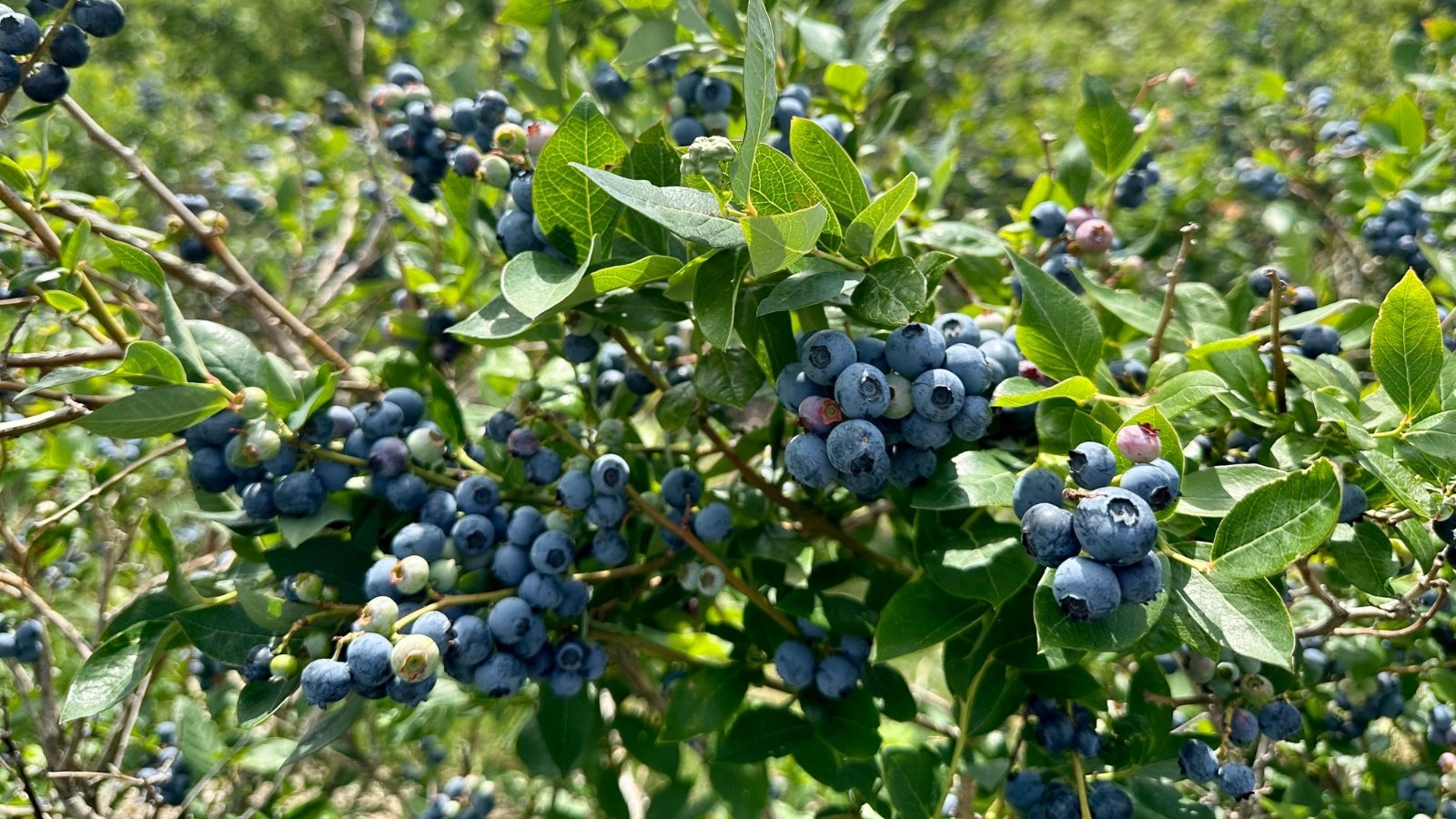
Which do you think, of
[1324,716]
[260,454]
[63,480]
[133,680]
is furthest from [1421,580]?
[63,480]

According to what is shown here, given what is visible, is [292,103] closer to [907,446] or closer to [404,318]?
[404,318]

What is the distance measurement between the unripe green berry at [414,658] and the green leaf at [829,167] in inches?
30.4

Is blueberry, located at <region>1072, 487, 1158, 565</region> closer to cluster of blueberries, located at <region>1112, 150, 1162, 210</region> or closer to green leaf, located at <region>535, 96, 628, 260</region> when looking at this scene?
green leaf, located at <region>535, 96, 628, 260</region>

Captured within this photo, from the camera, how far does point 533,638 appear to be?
127 cm

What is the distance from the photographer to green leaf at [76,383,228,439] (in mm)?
1075

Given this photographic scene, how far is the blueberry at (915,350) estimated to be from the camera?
1072 millimetres

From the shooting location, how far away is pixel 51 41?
4.44ft

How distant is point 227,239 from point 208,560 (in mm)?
2687

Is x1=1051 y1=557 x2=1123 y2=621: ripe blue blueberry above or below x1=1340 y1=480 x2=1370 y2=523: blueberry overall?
above

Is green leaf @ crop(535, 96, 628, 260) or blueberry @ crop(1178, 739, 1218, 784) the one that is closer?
green leaf @ crop(535, 96, 628, 260)

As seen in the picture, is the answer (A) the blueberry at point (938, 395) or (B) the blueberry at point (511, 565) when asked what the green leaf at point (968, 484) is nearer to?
(A) the blueberry at point (938, 395)

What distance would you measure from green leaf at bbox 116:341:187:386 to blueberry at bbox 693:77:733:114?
1066 mm

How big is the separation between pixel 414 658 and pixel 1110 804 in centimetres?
105

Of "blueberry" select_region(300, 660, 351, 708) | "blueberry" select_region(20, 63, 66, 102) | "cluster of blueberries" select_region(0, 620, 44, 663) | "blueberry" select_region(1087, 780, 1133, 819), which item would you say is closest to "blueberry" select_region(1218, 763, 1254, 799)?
"blueberry" select_region(1087, 780, 1133, 819)
